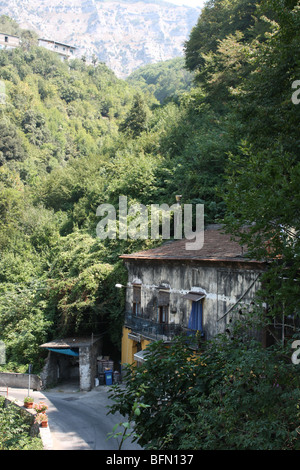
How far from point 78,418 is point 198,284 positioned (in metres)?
6.75

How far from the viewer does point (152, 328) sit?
1947cm

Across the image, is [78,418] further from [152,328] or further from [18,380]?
[18,380]

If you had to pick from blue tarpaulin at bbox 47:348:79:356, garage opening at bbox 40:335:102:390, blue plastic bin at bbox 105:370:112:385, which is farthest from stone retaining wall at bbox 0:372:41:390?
blue plastic bin at bbox 105:370:112:385

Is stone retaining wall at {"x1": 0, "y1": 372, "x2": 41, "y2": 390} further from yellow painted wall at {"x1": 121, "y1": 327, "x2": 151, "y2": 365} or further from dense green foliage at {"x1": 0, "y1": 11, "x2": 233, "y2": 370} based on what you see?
yellow painted wall at {"x1": 121, "y1": 327, "x2": 151, "y2": 365}

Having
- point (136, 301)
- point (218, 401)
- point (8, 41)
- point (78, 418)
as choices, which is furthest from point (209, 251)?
point (8, 41)

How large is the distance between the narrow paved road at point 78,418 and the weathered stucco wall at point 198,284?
4.33 m

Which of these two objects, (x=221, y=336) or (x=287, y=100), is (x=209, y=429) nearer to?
(x=221, y=336)

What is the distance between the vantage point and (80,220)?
35.8 m

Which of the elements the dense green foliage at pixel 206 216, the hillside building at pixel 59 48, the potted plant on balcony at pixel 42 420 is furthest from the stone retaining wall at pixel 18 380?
the hillside building at pixel 59 48

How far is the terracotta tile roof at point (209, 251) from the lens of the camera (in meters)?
14.9

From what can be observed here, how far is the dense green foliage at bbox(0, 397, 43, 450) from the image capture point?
1405cm
